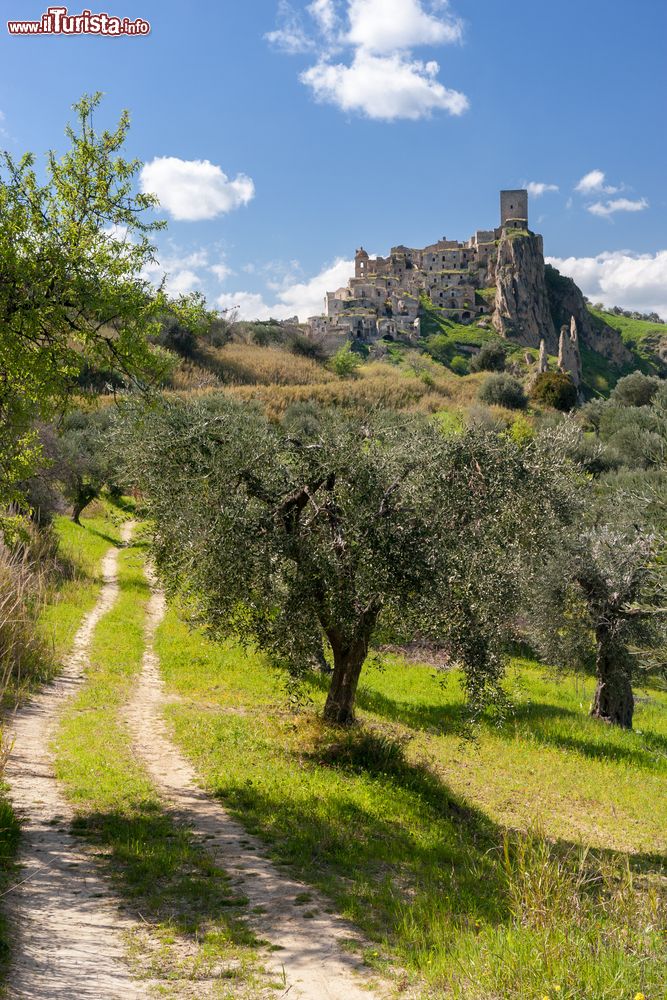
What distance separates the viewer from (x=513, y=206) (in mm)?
183125

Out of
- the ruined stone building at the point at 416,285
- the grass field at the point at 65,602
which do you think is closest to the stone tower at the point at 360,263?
the ruined stone building at the point at 416,285

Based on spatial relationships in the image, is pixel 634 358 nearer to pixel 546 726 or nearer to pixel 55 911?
pixel 546 726

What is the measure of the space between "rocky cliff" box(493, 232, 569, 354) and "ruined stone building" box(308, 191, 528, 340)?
17.6ft

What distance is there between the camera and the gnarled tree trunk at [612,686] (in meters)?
22.8

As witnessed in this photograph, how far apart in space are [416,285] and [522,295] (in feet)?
88.0

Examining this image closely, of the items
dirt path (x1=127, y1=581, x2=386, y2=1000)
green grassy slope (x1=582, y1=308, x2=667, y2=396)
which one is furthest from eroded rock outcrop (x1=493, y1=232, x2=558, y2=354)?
dirt path (x1=127, y1=581, x2=386, y2=1000)

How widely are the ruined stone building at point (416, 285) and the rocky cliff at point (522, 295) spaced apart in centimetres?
537

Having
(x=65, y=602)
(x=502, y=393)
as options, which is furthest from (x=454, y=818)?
(x=502, y=393)

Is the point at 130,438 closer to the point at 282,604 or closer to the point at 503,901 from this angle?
the point at 282,604

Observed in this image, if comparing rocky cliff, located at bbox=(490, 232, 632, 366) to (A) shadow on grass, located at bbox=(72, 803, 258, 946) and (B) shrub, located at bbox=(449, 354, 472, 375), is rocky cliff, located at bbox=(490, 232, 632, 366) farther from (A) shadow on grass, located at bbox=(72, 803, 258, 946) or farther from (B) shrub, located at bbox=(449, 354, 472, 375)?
(A) shadow on grass, located at bbox=(72, 803, 258, 946)

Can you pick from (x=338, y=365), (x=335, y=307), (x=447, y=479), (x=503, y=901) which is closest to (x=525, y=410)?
(x=338, y=365)

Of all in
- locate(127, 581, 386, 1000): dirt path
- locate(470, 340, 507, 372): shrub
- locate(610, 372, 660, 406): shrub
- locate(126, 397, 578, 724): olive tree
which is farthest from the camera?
locate(470, 340, 507, 372): shrub

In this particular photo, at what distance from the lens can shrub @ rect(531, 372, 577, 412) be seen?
86875mm

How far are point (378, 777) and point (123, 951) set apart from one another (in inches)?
296
